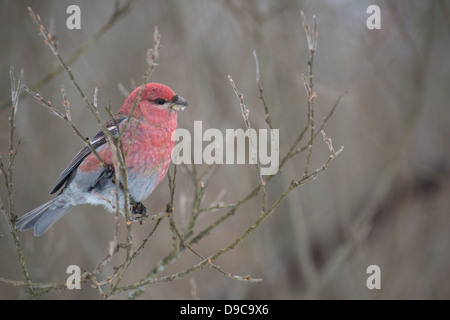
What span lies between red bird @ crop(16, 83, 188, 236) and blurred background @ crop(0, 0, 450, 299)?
65.0 inches

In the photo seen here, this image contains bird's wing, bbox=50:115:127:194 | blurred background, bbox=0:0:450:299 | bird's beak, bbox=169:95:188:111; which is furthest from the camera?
blurred background, bbox=0:0:450:299

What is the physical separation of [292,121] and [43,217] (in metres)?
3.74

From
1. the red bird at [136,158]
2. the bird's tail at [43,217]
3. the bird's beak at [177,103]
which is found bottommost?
the bird's tail at [43,217]

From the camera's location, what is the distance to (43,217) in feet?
12.4

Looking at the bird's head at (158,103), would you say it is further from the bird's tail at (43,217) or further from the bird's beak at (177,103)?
the bird's tail at (43,217)

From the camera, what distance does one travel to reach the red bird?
11.5 ft

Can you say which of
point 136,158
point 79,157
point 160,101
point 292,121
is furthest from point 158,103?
point 292,121

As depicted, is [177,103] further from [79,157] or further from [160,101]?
[79,157]

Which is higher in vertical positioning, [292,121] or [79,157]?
[292,121]

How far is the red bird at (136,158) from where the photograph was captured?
352 cm

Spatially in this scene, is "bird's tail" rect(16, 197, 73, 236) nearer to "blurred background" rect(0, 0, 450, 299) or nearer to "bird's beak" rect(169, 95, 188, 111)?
"bird's beak" rect(169, 95, 188, 111)

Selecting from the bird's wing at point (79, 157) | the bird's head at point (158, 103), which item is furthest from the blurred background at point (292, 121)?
the bird's head at point (158, 103)

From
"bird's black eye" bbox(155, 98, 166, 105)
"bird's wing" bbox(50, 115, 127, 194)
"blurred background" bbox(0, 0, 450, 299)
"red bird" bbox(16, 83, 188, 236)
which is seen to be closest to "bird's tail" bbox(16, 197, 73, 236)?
"red bird" bbox(16, 83, 188, 236)

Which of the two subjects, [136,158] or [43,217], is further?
[43,217]
